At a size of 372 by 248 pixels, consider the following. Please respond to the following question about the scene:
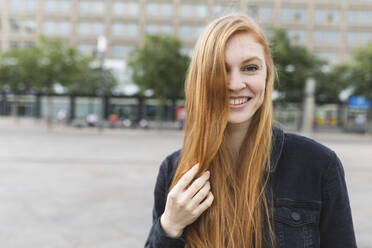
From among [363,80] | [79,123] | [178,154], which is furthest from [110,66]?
[178,154]

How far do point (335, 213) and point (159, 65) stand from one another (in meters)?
25.6

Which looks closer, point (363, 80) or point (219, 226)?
point (219, 226)

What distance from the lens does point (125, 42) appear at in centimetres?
4428

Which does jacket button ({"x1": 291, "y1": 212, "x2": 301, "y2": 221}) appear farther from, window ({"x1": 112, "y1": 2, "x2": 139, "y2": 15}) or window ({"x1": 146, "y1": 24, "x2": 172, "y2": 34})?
window ({"x1": 112, "y1": 2, "x2": 139, "y2": 15})

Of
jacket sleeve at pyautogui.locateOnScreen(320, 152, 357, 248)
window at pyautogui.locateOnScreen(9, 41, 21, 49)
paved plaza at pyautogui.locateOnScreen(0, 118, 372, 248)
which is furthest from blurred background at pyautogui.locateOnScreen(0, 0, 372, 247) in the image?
jacket sleeve at pyautogui.locateOnScreen(320, 152, 357, 248)

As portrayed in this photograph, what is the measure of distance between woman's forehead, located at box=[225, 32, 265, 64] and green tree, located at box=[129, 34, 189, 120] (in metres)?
25.0

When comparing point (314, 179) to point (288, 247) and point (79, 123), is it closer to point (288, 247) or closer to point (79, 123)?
point (288, 247)

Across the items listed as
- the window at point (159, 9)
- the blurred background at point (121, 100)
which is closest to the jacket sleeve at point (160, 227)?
the blurred background at point (121, 100)

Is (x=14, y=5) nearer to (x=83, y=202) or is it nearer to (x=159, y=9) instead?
(x=159, y=9)

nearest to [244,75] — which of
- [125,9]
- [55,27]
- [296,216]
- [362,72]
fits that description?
[296,216]

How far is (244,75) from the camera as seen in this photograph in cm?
130

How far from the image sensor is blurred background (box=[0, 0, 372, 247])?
515 cm

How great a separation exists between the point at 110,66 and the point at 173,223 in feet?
143

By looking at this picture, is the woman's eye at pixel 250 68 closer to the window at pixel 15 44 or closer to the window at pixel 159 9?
the window at pixel 159 9
